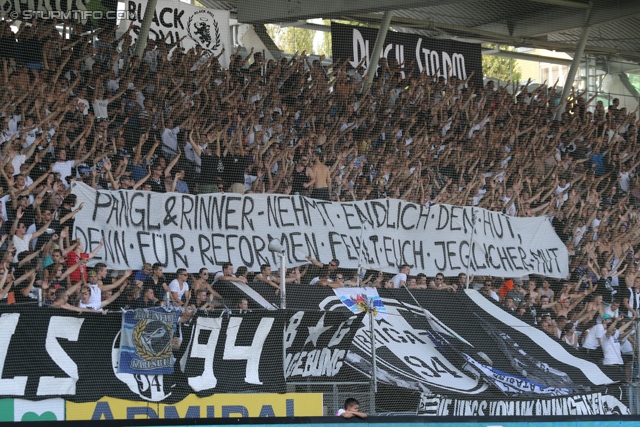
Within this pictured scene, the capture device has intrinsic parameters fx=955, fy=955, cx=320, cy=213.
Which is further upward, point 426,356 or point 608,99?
point 608,99

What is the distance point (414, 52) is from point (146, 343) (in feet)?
34.0

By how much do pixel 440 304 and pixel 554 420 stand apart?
3693 mm

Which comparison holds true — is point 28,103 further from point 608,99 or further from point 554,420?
point 608,99

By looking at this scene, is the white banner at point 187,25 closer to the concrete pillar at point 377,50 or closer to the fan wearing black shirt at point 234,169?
the concrete pillar at point 377,50

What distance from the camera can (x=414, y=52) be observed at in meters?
17.0

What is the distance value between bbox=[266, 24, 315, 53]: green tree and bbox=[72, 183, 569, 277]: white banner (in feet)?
20.8

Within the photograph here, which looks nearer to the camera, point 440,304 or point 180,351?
point 180,351

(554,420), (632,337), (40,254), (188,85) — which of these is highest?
(188,85)

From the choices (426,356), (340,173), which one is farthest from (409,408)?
(340,173)

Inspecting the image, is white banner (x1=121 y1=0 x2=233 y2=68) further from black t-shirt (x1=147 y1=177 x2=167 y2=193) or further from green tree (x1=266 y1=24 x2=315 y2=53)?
black t-shirt (x1=147 y1=177 x2=167 y2=193)

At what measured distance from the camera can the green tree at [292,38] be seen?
18141 mm

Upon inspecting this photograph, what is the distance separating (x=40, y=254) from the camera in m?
9.29

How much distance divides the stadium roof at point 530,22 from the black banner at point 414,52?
0.59 meters

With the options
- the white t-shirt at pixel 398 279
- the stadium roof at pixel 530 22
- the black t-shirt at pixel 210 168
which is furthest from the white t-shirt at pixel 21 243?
the stadium roof at pixel 530 22
